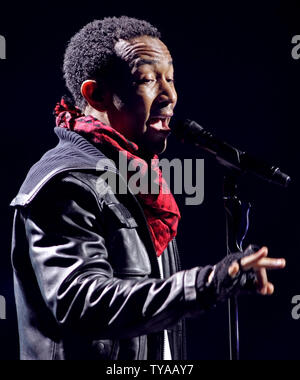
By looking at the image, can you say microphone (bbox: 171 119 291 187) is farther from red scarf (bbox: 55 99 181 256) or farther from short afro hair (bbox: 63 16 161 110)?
short afro hair (bbox: 63 16 161 110)

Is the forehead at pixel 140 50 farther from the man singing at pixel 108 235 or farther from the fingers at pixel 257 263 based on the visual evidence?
the fingers at pixel 257 263

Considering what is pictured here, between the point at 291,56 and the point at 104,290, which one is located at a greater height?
the point at 291,56

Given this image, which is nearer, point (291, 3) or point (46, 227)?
point (46, 227)

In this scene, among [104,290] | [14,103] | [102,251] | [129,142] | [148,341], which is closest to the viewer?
[104,290]

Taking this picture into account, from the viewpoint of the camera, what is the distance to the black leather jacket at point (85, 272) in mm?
1260

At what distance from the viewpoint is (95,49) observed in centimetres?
189

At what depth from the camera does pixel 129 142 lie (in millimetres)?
1776

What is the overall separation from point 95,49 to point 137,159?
0.46m

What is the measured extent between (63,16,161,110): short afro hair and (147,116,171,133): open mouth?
0.24 m

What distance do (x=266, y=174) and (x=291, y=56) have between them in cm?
196

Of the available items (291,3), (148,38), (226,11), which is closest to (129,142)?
(148,38)

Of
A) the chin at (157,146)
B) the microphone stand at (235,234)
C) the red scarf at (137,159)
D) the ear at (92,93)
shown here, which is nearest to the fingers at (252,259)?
the microphone stand at (235,234)

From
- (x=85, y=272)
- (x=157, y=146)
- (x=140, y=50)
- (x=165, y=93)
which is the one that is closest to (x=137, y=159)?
(x=157, y=146)

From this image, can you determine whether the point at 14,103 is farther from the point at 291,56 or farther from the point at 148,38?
the point at 291,56
